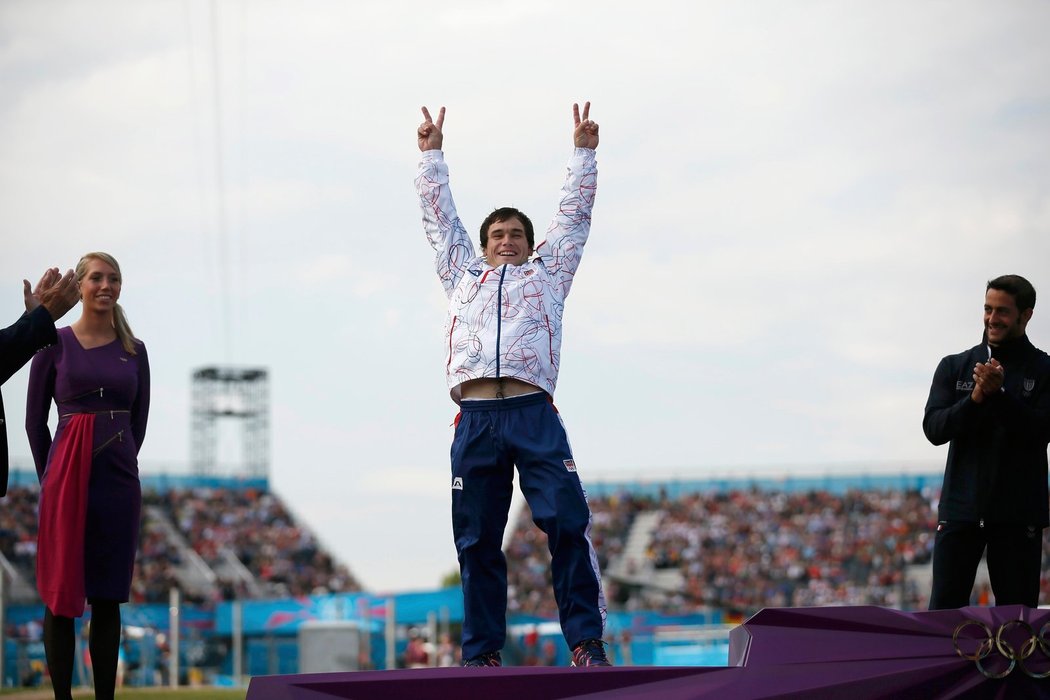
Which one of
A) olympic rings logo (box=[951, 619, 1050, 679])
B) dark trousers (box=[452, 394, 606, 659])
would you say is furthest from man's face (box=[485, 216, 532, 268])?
olympic rings logo (box=[951, 619, 1050, 679])

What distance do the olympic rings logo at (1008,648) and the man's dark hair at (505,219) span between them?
8.30 feet

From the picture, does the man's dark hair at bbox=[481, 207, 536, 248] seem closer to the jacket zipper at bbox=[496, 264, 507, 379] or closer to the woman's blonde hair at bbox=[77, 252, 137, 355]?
the jacket zipper at bbox=[496, 264, 507, 379]

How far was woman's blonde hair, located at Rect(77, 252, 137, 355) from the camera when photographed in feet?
17.9

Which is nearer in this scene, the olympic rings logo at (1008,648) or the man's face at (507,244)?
the olympic rings logo at (1008,648)

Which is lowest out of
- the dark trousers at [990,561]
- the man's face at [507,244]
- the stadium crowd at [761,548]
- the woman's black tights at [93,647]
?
the stadium crowd at [761,548]

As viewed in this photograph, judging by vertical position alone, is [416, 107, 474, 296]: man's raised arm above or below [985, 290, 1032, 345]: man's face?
above

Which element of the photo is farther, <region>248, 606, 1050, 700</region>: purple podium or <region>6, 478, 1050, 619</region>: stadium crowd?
<region>6, 478, 1050, 619</region>: stadium crowd

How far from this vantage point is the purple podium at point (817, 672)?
3.76 meters

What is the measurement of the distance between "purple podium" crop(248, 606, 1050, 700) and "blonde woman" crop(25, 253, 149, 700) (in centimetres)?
Answer: 172

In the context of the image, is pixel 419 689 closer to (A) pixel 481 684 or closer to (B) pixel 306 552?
(A) pixel 481 684

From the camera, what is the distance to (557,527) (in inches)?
191

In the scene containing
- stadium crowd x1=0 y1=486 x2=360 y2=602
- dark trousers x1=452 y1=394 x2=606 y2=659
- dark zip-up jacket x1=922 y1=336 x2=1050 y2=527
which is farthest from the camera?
stadium crowd x1=0 y1=486 x2=360 y2=602

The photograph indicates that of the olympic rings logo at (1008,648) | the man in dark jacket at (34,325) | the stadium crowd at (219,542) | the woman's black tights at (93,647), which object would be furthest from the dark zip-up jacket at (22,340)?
the stadium crowd at (219,542)

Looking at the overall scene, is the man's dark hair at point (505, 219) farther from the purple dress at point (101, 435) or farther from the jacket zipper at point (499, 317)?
the purple dress at point (101, 435)
